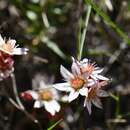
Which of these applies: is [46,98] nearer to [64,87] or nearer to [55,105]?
[55,105]

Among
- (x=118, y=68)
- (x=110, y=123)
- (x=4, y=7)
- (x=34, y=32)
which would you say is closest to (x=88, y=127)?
(x=110, y=123)

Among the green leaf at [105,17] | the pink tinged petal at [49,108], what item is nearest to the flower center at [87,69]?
the green leaf at [105,17]

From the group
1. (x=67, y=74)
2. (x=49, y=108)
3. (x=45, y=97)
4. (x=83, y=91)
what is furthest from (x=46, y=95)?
(x=83, y=91)

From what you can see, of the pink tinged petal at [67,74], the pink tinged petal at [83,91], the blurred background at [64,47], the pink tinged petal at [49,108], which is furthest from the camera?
the blurred background at [64,47]

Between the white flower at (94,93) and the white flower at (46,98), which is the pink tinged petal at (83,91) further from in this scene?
the white flower at (46,98)

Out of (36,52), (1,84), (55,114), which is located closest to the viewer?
(55,114)

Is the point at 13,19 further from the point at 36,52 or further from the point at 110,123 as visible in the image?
the point at 110,123
